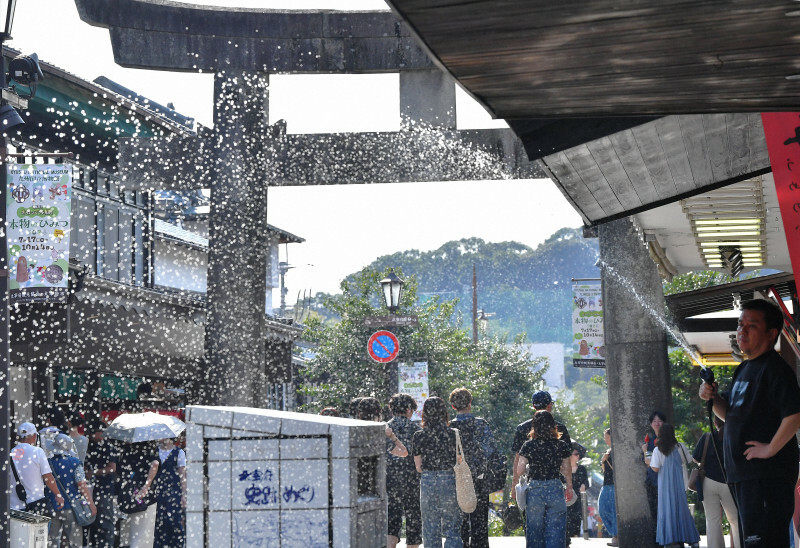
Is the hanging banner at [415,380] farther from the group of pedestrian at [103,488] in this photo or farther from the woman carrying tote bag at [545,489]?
the woman carrying tote bag at [545,489]

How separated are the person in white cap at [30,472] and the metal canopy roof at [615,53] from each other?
850 centimetres

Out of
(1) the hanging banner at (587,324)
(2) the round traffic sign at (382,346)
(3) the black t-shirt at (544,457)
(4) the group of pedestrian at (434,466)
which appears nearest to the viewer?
(3) the black t-shirt at (544,457)

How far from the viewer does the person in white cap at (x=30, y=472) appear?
10.9 meters

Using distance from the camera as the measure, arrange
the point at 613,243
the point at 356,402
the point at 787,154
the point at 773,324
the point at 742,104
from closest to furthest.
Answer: the point at 742,104 < the point at 787,154 < the point at 773,324 < the point at 356,402 < the point at 613,243

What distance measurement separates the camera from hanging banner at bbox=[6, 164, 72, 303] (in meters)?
12.9

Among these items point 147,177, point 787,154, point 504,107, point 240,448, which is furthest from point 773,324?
point 147,177

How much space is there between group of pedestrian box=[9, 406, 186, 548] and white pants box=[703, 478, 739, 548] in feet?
16.7

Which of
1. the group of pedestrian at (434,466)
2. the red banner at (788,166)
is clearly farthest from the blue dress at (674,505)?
the red banner at (788,166)

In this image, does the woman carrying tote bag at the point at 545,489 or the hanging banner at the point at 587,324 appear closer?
the woman carrying tote bag at the point at 545,489

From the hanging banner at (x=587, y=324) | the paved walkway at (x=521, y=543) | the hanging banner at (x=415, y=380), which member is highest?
the hanging banner at (x=587, y=324)

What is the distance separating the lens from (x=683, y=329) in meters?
10.7

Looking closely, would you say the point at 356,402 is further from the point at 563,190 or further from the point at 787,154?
the point at 787,154

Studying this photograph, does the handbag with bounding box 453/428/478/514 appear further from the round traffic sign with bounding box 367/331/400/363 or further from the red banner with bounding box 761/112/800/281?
the round traffic sign with bounding box 367/331/400/363

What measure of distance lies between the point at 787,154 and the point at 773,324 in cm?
98
